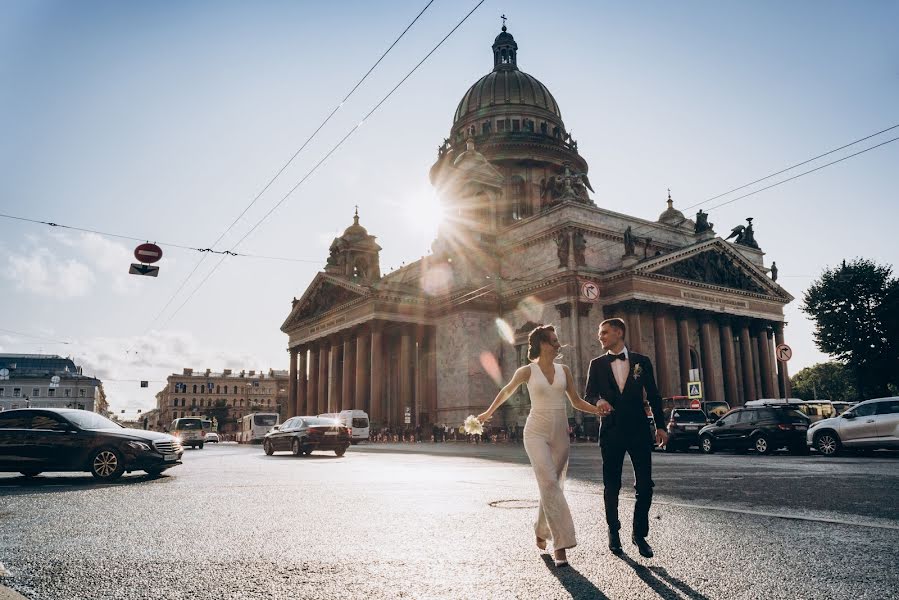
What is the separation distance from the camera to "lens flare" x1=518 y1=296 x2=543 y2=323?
144ft

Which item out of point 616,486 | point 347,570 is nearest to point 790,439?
point 616,486

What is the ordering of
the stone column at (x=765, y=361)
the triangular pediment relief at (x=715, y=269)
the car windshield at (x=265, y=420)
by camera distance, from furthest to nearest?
the stone column at (x=765, y=361)
the car windshield at (x=265, y=420)
the triangular pediment relief at (x=715, y=269)

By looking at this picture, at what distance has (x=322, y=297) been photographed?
57125 millimetres

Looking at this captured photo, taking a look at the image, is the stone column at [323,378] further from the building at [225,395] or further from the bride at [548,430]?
the building at [225,395]

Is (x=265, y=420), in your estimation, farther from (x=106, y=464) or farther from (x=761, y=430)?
(x=761, y=430)

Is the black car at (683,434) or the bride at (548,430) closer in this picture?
the bride at (548,430)

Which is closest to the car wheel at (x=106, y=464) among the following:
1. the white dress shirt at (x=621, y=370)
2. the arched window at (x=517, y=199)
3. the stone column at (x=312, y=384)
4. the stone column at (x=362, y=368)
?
the white dress shirt at (x=621, y=370)

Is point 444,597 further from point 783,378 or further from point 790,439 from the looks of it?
point 783,378

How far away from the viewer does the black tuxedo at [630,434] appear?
5688mm

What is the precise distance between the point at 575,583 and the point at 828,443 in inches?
679

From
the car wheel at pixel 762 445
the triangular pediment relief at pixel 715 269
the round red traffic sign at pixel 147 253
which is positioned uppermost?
the triangular pediment relief at pixel 715 269

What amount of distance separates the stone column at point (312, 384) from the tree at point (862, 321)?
131 feet

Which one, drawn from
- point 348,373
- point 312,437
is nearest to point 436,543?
point 312,437

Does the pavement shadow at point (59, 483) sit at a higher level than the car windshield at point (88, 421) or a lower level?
lower
